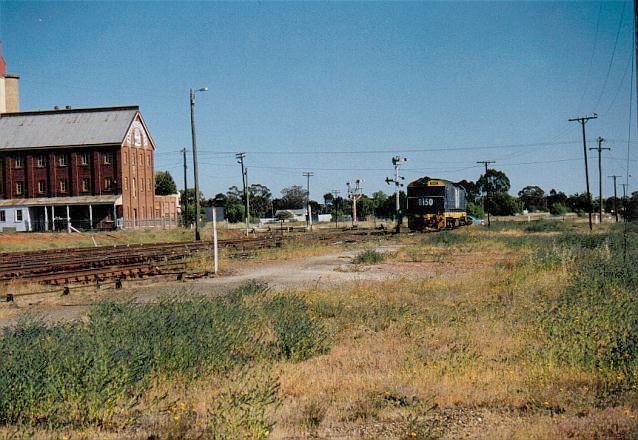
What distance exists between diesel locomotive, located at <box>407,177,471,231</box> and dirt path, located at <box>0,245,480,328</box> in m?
21.4

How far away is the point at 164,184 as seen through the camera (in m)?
108

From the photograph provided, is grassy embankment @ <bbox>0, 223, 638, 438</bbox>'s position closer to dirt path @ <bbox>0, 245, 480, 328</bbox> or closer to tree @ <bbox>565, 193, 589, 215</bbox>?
dirt path @ <bbox>0, 245, 480, 328</bbox>

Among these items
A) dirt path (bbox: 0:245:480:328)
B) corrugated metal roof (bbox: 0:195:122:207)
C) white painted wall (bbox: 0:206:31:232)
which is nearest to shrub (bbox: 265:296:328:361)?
dirt path (bbox: 0:245:480:328)

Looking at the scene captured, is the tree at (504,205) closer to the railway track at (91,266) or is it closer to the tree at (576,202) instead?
the tree at (576,202)

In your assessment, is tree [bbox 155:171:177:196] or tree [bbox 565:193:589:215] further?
A: tree [bbox 565:193:589:215]

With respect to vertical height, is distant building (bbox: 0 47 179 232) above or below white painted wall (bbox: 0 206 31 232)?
above

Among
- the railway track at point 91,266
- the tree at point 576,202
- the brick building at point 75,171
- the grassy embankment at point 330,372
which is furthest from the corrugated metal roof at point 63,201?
the tree at point 576,202

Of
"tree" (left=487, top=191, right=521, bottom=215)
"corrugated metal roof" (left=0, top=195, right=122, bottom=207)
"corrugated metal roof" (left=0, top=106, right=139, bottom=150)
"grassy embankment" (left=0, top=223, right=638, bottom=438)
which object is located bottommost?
"grassy embankment" (left=0, top=223, right=638, bottom=438)

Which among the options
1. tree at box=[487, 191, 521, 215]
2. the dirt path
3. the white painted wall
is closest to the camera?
the dirt path

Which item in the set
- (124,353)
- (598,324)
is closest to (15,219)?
(124,353)

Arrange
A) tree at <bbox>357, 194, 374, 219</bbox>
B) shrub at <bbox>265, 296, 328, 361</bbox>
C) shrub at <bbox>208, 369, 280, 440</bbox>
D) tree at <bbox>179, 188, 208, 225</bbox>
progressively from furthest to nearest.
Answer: tree at <bbox>357, 194, 374, 219</bbox>, tree at <bbox>179, 188, 208, 225</bbox>, shrub at <bbox>265, 296, 328, 361</bbox>, shrub at <bbox>208, 369, 280, 440</bbox>

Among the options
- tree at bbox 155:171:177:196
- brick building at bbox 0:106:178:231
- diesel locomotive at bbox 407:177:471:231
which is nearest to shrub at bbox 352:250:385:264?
diesel locomotive at bbox 407:177:471:231

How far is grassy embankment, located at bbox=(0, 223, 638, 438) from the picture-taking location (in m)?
6.53

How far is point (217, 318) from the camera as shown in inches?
390
